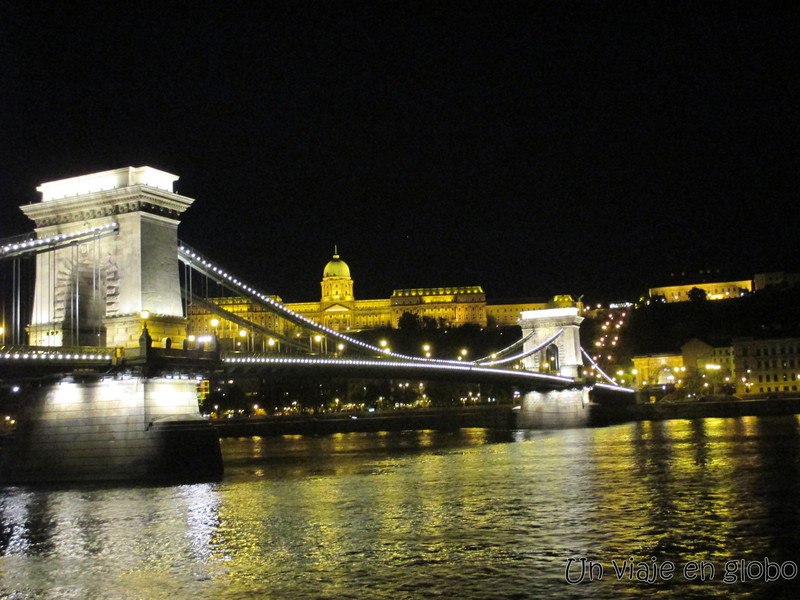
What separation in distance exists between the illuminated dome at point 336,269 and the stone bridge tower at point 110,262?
13722cm

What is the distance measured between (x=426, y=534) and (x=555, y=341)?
183ft

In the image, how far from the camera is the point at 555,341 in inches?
2889

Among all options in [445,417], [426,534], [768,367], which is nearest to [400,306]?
[768,367]

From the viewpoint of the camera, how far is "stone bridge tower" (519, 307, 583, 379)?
7212 centimetres

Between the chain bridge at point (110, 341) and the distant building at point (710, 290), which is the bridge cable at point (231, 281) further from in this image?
the distant building at point (710, 290)

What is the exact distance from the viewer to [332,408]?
91125mm

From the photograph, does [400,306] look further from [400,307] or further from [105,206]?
[105,206]

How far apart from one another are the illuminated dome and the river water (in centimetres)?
13499

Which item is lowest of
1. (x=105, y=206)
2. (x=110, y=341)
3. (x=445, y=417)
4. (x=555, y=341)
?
(x=445, y=417)

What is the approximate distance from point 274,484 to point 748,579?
691 inches

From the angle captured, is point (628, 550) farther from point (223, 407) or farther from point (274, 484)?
point (223, 407)

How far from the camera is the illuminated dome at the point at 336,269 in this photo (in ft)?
551

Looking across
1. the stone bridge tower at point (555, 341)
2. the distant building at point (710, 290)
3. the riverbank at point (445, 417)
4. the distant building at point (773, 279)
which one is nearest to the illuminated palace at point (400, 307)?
the distant building at point (710, 290)

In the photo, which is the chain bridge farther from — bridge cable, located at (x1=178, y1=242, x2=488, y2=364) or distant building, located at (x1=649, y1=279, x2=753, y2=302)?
distant building, located at (x1=649, y1=279, x2=753, y2=302)
